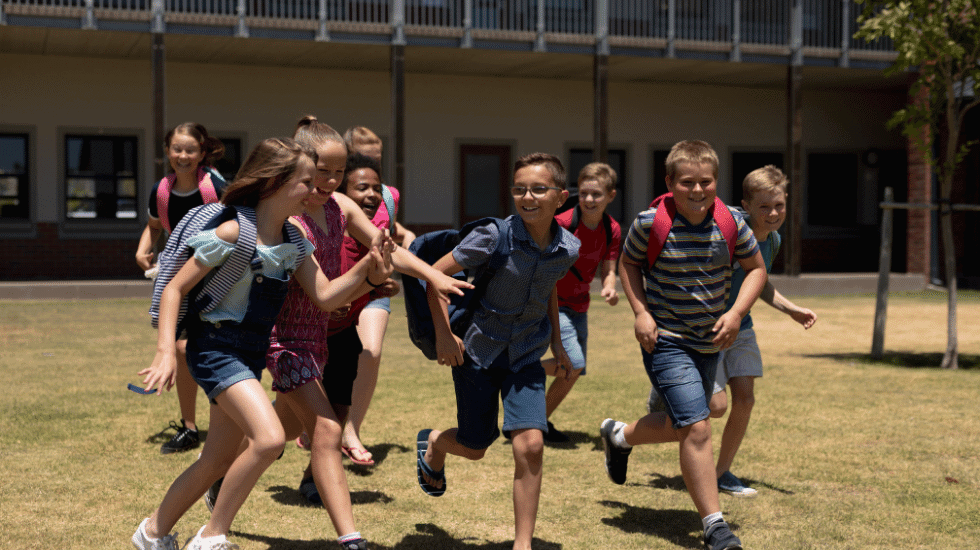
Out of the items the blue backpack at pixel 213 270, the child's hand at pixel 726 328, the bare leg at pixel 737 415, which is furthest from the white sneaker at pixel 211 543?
the bare leg at pixel 737 415

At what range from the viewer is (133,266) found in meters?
19.2

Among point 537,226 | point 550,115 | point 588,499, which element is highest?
point 550,115

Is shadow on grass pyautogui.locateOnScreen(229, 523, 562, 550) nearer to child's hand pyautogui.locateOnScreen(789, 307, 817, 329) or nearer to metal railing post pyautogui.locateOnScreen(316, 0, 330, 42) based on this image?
child's hand pyautogui.locateOnScreen(789, 307, 817, 329)

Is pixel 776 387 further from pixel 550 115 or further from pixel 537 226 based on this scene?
pixel 550 115

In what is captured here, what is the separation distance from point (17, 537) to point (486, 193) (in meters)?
17.8

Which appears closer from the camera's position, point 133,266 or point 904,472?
point 904,472

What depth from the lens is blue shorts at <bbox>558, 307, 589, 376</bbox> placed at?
580 centimetres

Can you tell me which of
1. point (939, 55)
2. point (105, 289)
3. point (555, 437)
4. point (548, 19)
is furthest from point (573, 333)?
point (548, 19)

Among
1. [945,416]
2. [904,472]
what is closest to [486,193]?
[945,416]

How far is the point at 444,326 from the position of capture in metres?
3.78

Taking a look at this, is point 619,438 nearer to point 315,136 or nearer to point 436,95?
point 315,136

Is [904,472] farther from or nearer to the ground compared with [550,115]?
nearer to the ground

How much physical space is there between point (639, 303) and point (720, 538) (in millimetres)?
966

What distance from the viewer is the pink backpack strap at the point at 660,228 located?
407 centimetres
